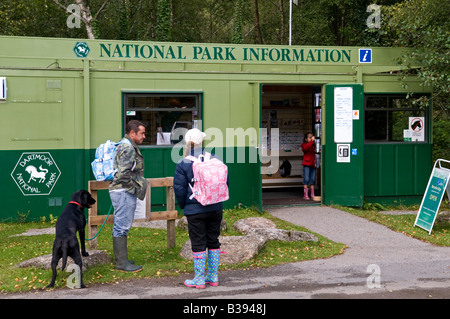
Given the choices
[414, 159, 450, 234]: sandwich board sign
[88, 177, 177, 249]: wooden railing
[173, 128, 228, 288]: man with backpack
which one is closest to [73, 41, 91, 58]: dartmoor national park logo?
[88, 177, 177, 249]: wooden railing

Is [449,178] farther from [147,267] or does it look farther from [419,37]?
[147,267]

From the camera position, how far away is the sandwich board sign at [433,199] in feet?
34.3

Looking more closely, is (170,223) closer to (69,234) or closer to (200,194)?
(69,234)

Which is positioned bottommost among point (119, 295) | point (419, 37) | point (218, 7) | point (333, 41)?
point (119, 295)

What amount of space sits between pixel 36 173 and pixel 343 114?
21.9 ft

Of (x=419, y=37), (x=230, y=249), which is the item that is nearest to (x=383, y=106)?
(x=419, y=37)

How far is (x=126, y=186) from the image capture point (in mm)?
7625

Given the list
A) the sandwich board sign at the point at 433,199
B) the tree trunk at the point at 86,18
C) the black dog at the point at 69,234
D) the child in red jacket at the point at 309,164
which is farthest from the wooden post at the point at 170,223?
the tree trunk at the point at 86,18

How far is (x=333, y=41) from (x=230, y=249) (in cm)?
2421

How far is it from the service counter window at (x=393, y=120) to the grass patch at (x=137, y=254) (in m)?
3.64

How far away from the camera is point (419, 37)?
43.7 ft

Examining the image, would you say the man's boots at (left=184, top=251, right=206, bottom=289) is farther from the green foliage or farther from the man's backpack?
the green foliage

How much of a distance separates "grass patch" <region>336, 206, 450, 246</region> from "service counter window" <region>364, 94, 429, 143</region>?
1.73 m

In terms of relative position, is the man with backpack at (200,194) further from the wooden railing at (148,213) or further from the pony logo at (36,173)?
the pony logo at (36,173)
